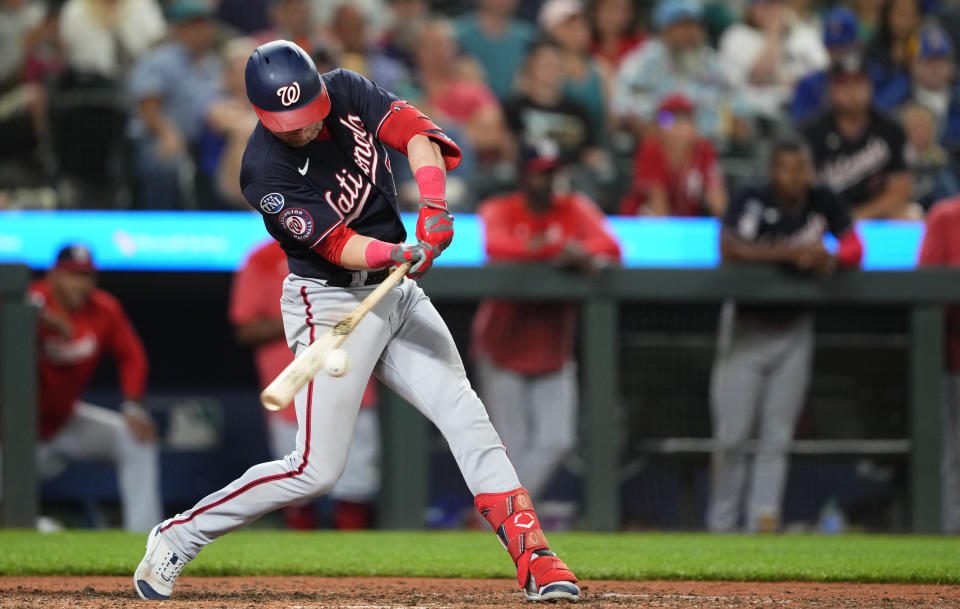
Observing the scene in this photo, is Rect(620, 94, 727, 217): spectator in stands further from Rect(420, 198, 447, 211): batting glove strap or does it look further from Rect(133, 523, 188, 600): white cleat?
Rect(133, 523, 188, 600): white cleat

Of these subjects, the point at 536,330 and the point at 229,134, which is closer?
the point at 536,330

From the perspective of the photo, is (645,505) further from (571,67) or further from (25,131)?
(25,131)

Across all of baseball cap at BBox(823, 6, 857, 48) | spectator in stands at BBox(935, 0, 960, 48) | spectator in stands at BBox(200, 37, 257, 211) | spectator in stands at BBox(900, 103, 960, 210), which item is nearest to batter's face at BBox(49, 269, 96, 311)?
spectator in stands at BBox(200, 37, 257, 211)

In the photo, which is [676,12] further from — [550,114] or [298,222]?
[298,222]

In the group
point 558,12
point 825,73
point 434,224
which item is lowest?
point 434,224

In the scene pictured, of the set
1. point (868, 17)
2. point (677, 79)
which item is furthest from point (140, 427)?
point (868, 17)

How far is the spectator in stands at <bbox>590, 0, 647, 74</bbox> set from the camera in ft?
30.1

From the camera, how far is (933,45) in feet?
28.5

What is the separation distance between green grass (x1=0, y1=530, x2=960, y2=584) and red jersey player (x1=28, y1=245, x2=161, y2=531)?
2.15 feet

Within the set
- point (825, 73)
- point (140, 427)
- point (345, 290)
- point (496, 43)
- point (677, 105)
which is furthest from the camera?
point (496, 43)

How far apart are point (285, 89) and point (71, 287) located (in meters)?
3.62

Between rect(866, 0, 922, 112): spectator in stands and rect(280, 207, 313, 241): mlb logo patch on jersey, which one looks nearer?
rect(280, 207, 313, 241): mlb logo patch on jersey

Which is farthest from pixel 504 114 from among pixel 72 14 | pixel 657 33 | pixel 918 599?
pixel 918 599

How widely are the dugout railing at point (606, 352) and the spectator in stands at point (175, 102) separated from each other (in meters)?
1.41
